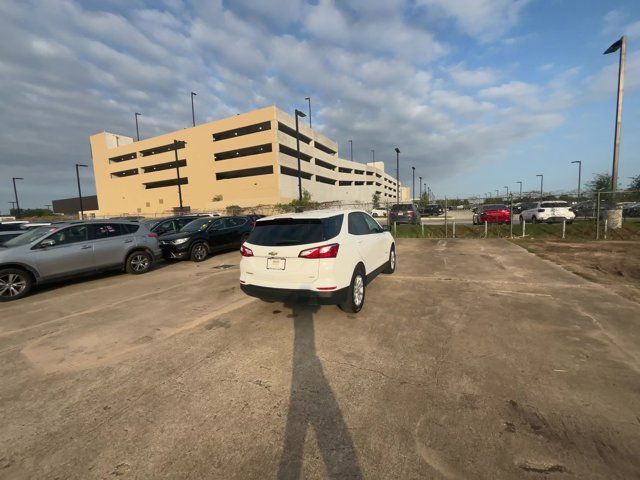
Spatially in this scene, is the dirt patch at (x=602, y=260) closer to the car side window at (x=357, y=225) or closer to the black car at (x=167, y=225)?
the car side window at (x=357, y=225)

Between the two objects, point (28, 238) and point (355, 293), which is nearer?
point (355, 293)

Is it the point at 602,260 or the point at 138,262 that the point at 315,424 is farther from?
the point at 602,260

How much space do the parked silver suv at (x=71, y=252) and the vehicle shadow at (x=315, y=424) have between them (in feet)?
23.3

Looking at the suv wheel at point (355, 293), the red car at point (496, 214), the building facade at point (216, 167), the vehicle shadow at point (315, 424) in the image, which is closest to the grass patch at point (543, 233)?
the red car at point (496, 214)

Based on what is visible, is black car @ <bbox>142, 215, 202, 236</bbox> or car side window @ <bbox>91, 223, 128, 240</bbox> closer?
car side window @ <bbox>91, 223, 128, 240</bbox>

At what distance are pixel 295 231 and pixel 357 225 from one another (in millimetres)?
1447

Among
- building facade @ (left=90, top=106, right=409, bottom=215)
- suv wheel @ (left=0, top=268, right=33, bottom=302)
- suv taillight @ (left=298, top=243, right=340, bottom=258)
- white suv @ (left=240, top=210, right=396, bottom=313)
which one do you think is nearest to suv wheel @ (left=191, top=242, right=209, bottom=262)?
suv wheel @ (left=0, top=268, right=33, bottom=302)

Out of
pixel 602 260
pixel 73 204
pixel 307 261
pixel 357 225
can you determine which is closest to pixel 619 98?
pixel 602 260

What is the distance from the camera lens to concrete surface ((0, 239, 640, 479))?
7.03 ft

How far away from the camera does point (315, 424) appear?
2.49m

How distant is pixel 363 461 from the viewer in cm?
212

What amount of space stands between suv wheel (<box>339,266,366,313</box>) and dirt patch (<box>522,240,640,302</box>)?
4.92m

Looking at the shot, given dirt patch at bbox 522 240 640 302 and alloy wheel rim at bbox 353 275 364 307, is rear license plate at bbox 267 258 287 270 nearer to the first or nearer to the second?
alloy wheel rim at bbox 353 275 364 307

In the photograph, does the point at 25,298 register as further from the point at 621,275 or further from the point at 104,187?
the point at 104,187
